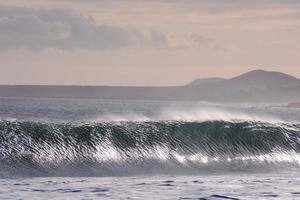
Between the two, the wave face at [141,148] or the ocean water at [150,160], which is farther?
the wave face at [141,148]

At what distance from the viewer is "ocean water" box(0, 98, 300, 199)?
26.2m

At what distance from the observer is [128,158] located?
36.8 metres

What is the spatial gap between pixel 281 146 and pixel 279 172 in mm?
7481

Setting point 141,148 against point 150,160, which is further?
point 141,148

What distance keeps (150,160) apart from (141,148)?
167cm

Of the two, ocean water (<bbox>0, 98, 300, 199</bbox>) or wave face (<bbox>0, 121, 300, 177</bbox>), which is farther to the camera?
wave face (<bbox>0, 121, 300, 177</bbox>)

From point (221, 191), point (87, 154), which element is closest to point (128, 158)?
point (87, 154)

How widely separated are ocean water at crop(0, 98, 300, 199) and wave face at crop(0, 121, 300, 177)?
5 cm

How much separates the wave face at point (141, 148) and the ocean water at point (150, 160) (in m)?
0.05

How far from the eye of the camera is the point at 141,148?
38594mm

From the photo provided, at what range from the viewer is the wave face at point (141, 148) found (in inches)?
1346

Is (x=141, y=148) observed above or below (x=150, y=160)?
above

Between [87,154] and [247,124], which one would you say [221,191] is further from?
[247,124]

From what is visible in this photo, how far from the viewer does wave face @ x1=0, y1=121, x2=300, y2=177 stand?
34.2 metres
